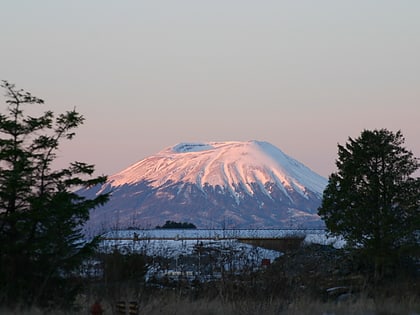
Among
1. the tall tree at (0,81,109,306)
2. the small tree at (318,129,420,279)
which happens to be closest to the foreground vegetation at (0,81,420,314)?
the tall tree at (0,81,109,306)

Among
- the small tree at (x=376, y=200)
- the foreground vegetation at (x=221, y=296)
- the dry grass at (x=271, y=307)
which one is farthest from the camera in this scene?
the small tree at (x=376, y=200)

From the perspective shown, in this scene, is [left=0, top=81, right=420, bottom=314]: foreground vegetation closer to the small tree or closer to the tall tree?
the tall tree

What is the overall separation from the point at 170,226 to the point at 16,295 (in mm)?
117161

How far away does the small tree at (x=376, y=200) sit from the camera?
33312 millimetres

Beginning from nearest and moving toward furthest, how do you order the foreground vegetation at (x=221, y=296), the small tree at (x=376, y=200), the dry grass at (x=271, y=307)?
1. the dry grass at (x=271, y=307)
2. the foreground vegetation at (x=221, y=296)
3. the small tree at (x=376, y=200)

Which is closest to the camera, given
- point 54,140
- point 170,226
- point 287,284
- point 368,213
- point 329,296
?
point 54,140

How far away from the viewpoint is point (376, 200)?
113 ft

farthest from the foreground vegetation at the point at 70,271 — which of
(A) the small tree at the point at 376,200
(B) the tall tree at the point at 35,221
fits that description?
(A) the small tree at the point at 376,200

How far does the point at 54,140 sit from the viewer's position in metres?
15.9

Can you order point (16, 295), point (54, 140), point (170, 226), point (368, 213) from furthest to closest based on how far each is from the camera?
point (170, 226)
point (368, 213)
point (54, 140)
point (16, 295)

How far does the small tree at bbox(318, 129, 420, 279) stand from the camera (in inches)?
1312

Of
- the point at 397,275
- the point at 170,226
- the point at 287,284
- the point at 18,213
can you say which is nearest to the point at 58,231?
the point at 18,213

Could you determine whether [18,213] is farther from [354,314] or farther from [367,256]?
[367,256]

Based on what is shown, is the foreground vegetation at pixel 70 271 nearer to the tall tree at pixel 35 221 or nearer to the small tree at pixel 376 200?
the tall tree at pixel 35 221
